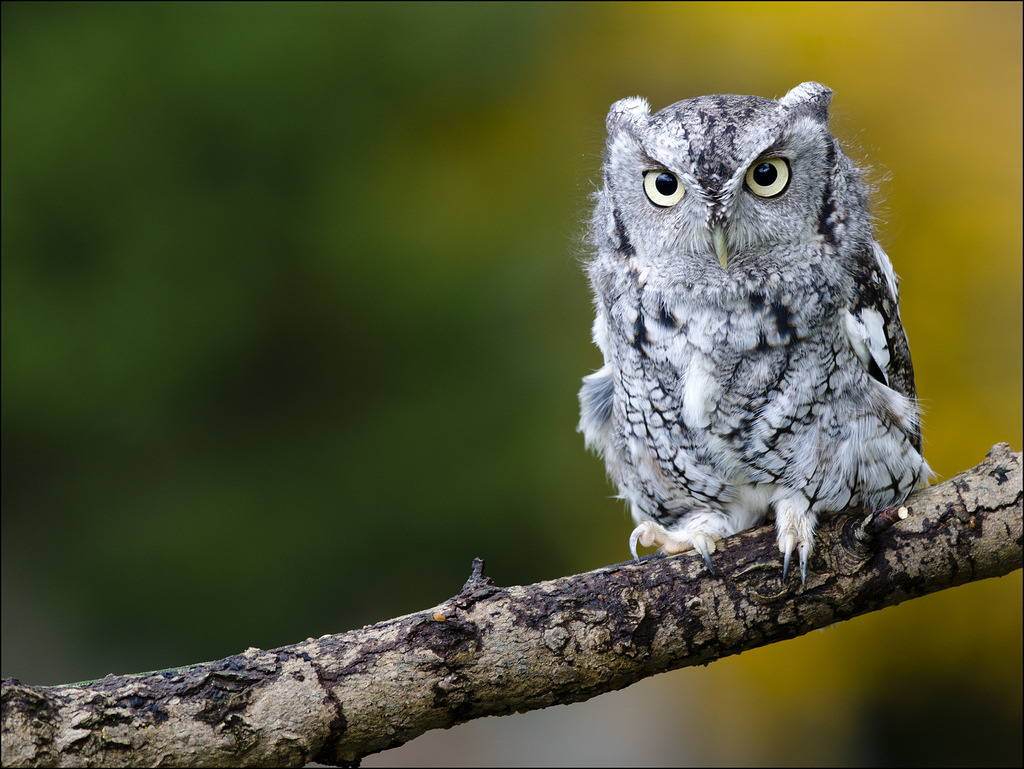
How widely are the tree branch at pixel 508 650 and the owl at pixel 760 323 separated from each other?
0.08 meters

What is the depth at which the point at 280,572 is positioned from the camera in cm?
299

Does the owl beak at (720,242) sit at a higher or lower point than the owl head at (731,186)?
lower

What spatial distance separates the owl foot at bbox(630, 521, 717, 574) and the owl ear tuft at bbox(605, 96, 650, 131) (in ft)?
2.44

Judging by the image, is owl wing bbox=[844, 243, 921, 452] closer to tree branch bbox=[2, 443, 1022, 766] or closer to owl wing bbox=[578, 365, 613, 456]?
tree branch bbox=[2, 443, 1022, 766]

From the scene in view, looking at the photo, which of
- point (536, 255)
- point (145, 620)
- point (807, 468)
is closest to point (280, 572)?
point (145, 620)

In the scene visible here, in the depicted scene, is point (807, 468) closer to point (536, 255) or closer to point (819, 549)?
point (819, 549)

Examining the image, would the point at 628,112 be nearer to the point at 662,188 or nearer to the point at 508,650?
the point at 662,188

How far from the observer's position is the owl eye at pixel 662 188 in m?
1.50

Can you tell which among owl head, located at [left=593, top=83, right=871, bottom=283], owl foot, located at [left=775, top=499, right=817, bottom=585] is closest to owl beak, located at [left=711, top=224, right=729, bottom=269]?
owl head, located at [left=593, top=83, right=871, bottom=283]

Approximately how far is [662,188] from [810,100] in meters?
0.32

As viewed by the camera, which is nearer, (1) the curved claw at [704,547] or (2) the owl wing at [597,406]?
(1) the curved claw at [704,547]

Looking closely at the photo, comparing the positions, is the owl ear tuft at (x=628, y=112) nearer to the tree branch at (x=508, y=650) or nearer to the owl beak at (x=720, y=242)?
the owl beak at (x=720, y=242)

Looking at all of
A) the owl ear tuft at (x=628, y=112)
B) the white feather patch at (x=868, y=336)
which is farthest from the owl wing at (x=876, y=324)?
the owl ear tuft at (x=628, y=112)

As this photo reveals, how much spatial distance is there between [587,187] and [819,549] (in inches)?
36.5
